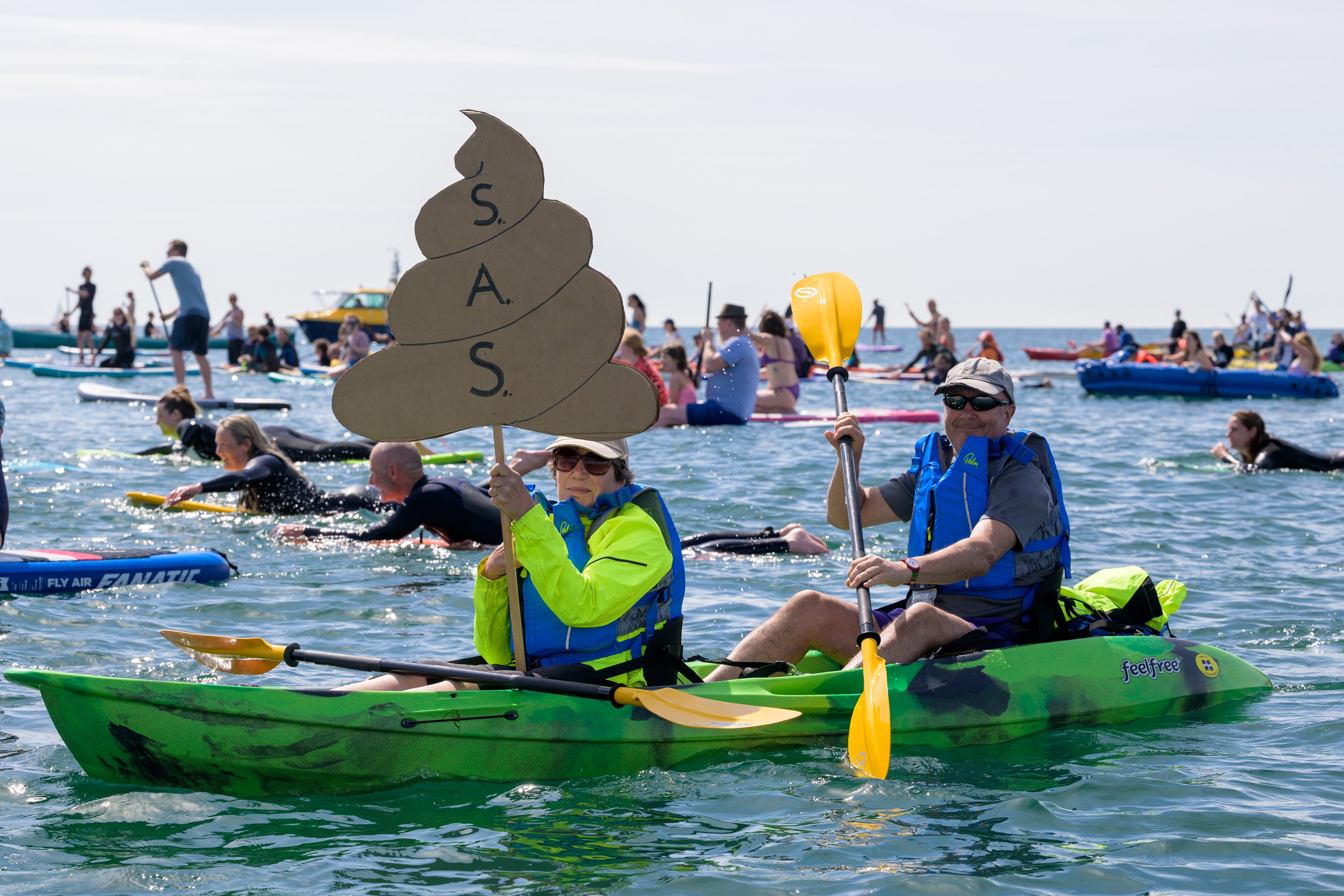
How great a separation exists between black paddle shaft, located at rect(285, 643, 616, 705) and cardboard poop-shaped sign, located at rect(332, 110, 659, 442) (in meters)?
0.75

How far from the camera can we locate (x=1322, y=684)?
19.4 ft

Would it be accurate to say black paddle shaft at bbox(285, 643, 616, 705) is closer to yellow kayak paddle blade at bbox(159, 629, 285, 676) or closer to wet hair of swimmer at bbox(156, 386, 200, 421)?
yellow kayak paddle blade at bbox(159, 629, 285, 676)

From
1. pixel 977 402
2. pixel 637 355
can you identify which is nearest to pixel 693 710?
pixel 977 402

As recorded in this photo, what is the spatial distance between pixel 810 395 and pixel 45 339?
28108 millimetres

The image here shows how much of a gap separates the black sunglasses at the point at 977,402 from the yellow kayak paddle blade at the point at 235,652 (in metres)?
2.64

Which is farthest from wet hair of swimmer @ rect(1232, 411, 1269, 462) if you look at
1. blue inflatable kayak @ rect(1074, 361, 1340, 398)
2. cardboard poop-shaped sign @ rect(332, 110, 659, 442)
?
blue inflatable kayak @ rect(1074, 361, 1340, 398)

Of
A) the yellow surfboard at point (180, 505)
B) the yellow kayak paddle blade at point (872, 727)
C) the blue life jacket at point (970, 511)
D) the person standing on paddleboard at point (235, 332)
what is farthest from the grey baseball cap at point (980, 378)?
the person standing on paddleboard at point (235, 332)

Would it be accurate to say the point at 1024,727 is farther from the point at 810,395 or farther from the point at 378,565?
the point at 810,395

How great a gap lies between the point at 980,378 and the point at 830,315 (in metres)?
1.46

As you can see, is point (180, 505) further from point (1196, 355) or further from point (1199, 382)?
point (1196, 355)

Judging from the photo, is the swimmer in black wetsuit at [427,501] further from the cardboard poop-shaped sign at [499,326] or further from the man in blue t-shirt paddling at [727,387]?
the man in blue t-shirt paddling at [727,387]

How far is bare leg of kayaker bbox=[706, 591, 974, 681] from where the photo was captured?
16.7 ft

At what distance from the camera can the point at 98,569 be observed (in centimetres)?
751

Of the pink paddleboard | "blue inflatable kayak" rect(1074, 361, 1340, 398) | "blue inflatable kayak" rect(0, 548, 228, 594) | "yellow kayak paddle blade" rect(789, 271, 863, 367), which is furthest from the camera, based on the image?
"blue inflatable kayak" rect(1074, 361, 1340, 398)
